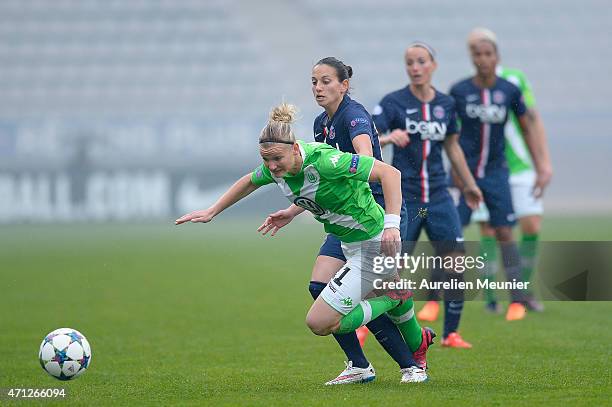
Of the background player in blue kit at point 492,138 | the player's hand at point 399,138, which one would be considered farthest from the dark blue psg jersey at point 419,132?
the background player in blue kit at point 492,138

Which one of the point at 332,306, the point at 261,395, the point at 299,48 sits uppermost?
the point at 299,48

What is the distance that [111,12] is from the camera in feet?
112

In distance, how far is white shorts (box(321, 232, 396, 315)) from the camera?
5758 millimetres

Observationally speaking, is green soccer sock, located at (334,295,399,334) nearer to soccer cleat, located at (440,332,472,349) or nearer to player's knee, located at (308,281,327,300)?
player's knee, located at (308,281,327,300)

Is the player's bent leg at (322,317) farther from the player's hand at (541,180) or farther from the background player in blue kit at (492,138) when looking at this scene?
the player's hand at (541,180)

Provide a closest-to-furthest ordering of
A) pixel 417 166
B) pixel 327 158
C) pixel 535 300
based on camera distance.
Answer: pixel 327 158 → pixel 417 166 → pixel 535 300

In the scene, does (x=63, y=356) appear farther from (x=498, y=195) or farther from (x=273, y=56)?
(x=273, y=56)

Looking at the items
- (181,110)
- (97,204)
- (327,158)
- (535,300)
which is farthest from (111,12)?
(327,158)

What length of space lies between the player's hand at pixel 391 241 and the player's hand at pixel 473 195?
277 cm

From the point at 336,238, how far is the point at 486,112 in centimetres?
337

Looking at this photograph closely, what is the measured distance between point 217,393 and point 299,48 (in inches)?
1112

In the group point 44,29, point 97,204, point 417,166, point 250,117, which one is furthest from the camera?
point 44,29

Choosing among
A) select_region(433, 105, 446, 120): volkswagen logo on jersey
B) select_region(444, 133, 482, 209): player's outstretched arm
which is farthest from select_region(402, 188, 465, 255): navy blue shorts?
select_region(433, 105, 446, 120): volkswagen logo on jersey

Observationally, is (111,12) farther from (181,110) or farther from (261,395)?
(261,395)
